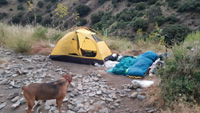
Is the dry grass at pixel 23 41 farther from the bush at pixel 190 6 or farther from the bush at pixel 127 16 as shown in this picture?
the bush at pixel 190 6

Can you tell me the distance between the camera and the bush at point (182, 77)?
296 centimetres

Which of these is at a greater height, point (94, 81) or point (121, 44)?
point (121, 44)

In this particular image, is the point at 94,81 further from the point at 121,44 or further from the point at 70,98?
the point at 121,44

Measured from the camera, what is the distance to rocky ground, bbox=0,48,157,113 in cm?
330

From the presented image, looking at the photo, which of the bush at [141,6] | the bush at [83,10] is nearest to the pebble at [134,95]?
the bush at [141,6]

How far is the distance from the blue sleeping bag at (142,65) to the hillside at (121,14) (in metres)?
11.1

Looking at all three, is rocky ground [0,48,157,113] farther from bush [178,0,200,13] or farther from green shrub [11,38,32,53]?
bush [178,0,200,13]

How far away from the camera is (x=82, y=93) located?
4.00 metres

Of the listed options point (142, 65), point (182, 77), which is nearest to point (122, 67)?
point (142, 65)

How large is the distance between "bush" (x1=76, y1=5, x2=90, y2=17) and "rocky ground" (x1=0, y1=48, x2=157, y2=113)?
118 feet

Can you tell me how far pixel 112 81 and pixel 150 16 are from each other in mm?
25366

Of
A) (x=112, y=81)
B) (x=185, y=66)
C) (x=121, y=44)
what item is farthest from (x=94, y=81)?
(x=121, y=44)

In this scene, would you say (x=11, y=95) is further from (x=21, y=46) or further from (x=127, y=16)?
(x=127, y=16)

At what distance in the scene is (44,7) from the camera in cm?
4369
